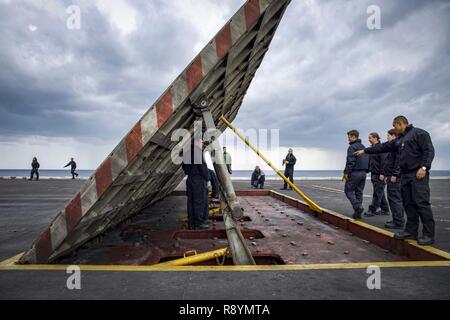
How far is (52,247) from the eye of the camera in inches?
94.3

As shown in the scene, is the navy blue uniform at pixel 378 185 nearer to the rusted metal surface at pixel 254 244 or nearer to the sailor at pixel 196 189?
the rusted metal surface at pixel 254 244

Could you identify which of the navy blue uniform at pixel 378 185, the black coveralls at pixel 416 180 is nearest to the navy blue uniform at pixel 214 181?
the navy blue uniform at pixel 378 185

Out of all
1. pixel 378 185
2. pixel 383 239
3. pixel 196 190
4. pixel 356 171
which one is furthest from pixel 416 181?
pixel 196 190

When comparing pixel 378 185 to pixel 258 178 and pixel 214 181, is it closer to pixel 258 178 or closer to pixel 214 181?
pixel 214 181

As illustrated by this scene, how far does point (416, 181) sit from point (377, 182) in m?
2.83

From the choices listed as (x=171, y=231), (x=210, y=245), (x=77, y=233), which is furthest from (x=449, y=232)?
(x=77, y=233)

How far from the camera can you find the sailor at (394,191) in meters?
4.17

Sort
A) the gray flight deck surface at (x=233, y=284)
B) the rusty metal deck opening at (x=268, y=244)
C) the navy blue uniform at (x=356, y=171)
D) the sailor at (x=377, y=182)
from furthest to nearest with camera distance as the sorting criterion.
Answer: the sailor at (x=377, y=182) < the navy blue uniform at (x=356, y=171) < the rusty metal deck opening at (x=268, y=244) < the gray flight deck surface at (x=233, y=284)

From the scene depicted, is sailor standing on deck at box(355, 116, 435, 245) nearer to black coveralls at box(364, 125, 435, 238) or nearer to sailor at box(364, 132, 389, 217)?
black coveralls at box(364, 125, 435, 238)

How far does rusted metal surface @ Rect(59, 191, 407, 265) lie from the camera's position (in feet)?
9.55

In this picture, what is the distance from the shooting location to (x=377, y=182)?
18.7 ft

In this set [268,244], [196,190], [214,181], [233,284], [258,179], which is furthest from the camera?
[258,179]

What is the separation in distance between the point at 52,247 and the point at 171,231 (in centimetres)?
190
